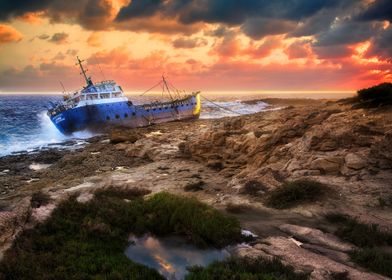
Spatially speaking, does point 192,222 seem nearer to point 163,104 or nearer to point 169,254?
point 169,254

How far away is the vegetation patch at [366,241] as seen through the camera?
7.99 meters

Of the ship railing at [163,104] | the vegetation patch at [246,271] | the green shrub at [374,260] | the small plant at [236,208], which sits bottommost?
the small plant at [236,208]

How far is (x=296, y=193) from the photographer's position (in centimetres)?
1299

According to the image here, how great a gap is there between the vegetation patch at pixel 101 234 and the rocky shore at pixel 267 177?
575mm

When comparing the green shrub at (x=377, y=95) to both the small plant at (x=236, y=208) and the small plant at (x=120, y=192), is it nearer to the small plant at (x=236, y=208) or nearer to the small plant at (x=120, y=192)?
the small plant at (x=236, y=208)

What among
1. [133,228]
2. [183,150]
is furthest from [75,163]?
[133,228]

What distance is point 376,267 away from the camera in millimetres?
7906

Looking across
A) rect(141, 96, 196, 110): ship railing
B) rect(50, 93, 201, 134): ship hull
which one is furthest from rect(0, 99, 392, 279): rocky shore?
rect(141, 96, 196, 110): ship railing

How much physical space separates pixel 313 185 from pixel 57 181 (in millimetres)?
15791

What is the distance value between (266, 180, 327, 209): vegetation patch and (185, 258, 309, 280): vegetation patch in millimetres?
5206

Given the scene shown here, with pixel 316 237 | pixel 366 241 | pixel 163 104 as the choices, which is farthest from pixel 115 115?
pixel 366 241

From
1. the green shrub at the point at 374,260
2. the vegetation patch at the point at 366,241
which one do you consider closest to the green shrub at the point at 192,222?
the green shrub at the point at 374,260

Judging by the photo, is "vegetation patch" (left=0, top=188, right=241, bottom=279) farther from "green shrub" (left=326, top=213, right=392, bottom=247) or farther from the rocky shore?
"green shrub" (left=326, top=213, right=392, bottom=247)

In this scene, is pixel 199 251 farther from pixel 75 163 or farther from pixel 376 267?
pixel 75 163
